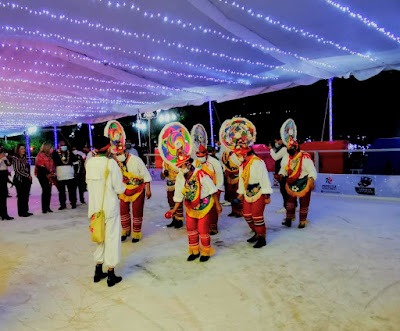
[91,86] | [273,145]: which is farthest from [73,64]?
[273,145]

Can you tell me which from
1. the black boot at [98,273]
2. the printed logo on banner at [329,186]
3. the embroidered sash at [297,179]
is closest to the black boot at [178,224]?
the embroidered sash at [297,179]

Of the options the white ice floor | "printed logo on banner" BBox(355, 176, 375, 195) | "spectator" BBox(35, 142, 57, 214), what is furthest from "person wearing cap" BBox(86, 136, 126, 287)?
"printed logo on banner" BBox(355, 176, 375, 195)

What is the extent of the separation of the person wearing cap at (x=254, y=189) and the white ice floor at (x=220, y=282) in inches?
13.1

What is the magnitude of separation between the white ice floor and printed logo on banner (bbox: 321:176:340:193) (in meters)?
2.64

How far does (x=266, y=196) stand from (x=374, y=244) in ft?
4.96

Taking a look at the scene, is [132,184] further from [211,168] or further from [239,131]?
[239,131]

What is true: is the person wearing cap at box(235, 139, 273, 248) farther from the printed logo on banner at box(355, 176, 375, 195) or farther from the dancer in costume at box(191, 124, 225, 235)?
the printed logo on banner at box(355, 176, 375, 195)

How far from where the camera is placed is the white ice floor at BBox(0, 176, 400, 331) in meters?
2.69

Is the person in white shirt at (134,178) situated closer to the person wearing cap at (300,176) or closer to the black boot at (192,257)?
the black boot at (192,257)

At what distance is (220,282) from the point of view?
3375 mm

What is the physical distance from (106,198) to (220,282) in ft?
4.64

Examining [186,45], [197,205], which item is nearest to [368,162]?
[186,45]

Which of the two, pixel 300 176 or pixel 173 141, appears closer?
pixel 173 141

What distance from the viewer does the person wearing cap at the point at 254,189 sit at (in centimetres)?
434
